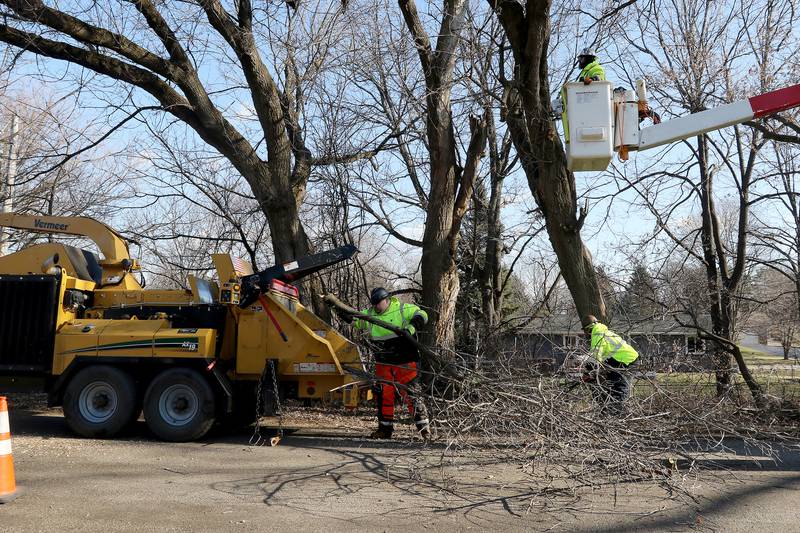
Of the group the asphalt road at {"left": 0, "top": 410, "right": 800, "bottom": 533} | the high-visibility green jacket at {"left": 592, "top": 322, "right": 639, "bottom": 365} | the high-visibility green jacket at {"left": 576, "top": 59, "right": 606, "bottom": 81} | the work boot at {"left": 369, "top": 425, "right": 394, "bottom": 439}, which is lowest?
the asphalt road at {"left": 0, "top": 410, "right": 800, "bottom": 533}

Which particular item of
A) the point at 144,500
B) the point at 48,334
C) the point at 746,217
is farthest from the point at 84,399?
the point at 746,217

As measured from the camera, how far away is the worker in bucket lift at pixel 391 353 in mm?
8859

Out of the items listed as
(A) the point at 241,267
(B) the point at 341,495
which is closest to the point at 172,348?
(A) the point at 241,267

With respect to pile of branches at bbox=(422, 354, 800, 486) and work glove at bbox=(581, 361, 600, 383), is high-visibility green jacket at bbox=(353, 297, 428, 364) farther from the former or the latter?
work glove at bbox=(581, 361, 600, 383)

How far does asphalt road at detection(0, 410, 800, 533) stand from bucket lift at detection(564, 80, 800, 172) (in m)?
2.99

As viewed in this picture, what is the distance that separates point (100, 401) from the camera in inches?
354

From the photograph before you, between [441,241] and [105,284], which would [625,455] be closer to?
[441,241]

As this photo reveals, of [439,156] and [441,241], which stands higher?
[439,156]

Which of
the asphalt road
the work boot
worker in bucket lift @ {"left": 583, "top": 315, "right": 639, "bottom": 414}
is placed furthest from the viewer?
the work boot

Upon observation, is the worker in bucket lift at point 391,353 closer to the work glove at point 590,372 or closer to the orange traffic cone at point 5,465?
the work glove at point 590,372

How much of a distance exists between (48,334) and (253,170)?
395 centimetres

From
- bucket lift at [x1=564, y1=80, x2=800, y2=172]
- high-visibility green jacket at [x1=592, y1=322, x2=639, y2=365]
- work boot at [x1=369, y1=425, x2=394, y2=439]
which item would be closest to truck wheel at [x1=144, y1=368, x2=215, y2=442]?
work boot at [x1=369, y1=425, x2=394, y2=439]

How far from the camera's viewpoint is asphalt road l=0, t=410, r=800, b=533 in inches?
212

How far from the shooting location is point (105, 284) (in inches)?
399
